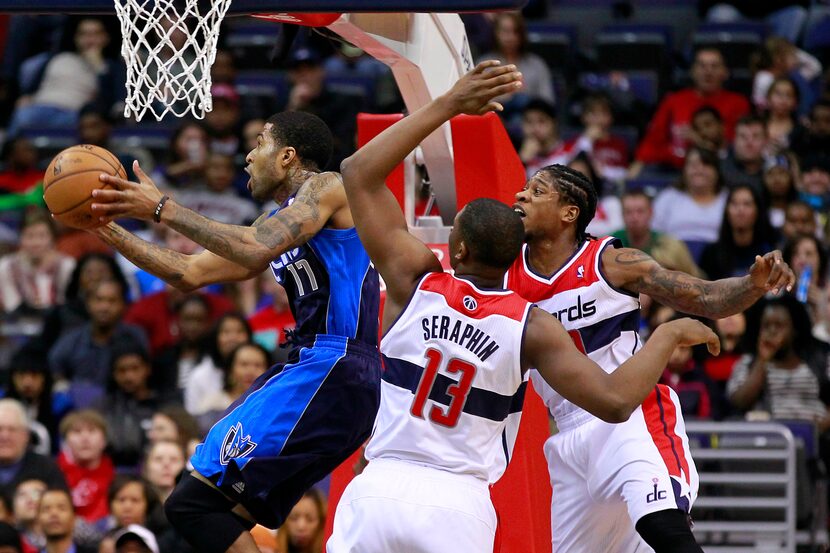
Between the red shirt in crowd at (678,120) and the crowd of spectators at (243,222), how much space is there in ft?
0.06

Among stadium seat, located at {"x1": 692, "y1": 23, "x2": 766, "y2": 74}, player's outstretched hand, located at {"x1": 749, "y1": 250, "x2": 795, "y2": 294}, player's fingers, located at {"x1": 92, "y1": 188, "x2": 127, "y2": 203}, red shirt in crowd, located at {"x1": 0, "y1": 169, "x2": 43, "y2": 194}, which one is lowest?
red shirt in crowd, located at {"x1": 0, "y1": 169, "x2": 43, "y2": 194}

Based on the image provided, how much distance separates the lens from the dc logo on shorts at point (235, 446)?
5.63 m

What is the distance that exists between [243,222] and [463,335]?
6.74 meters

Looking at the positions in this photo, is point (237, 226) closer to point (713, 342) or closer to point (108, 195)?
point (108, 195)

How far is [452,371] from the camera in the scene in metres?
4.92

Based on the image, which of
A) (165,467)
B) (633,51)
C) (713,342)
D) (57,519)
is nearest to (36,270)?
(165,467)

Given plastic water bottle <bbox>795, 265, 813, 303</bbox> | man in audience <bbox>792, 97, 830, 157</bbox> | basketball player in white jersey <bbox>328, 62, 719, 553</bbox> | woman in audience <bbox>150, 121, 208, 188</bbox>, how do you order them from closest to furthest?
basketball player in white jersey <bbox>328, 62, 719, 553</bbox>, plastic water bottle <bbox>795, 265, 813, 303</bbox>, man in audience <bbox>792, 97, 830, 157</bbox>, woman in audience <bbox>150, 121, 208, 188</bbox>

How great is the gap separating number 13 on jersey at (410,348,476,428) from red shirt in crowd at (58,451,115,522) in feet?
15.5

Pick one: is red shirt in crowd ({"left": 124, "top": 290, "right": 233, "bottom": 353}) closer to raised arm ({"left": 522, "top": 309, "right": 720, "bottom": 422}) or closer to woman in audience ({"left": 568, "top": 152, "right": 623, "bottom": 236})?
woman in audience ({"left": 568, "top": 152, "right": 623, "bottom": 236})

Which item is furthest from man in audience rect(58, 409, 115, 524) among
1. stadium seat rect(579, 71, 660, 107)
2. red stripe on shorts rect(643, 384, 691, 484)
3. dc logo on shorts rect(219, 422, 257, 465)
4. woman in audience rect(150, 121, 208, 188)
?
stadium seat rect(579, 71, 660, 107)

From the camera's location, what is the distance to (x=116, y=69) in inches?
559

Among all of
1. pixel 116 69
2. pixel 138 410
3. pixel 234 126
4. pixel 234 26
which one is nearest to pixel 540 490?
pixel 138 410

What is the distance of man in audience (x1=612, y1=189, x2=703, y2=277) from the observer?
9.93m

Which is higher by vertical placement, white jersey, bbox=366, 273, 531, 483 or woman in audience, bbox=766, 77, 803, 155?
white jersey, bbox=366, 273, 531, 483
